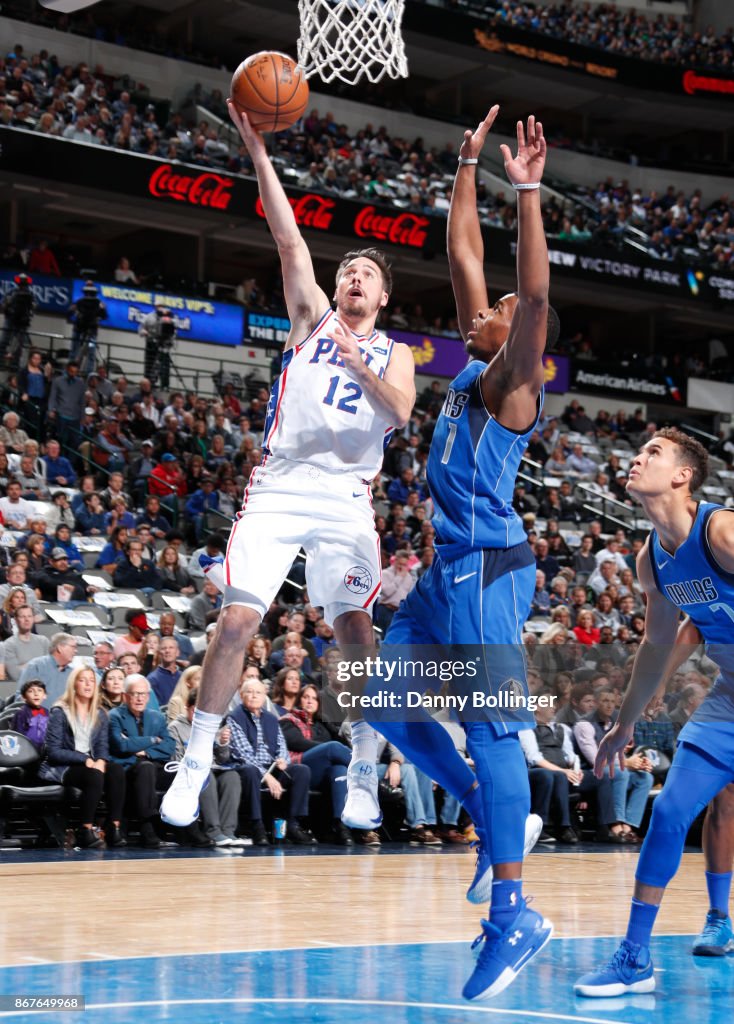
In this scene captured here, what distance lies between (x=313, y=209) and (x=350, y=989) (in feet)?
67.0

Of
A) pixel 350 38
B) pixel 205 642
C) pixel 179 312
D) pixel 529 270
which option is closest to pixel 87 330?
pixel 179 312

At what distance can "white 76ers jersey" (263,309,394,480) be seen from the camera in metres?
5.36

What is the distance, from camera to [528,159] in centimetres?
469

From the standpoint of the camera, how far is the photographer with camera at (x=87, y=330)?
18.0 meters

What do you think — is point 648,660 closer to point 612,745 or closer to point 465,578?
point 612,745

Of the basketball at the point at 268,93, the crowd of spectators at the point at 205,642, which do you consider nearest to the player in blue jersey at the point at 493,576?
the basketball at the point at 268,93

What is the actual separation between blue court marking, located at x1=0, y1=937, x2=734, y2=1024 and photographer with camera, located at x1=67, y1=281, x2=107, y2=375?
13.0 meters

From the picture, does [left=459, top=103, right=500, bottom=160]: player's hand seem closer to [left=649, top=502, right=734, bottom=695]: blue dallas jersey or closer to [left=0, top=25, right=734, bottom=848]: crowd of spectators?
[left=649, top=502, right=734, bottom=695]: blue dallas jersey

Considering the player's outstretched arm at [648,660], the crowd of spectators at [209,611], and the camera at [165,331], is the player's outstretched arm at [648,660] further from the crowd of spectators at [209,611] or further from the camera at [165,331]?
the camera at [165,331]

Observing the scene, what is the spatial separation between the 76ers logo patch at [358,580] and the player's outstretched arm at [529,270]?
110cm

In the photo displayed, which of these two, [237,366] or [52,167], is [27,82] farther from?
[237,366]

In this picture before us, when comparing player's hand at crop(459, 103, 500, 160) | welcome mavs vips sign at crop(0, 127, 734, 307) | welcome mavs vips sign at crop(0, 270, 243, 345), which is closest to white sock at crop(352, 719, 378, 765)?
player's hand at crop(459, 103, 500, 160)

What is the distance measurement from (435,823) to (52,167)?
14569 mm
